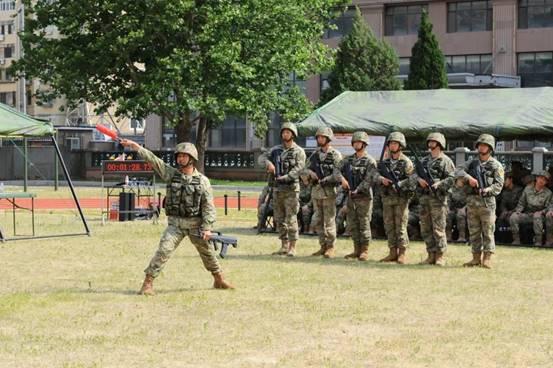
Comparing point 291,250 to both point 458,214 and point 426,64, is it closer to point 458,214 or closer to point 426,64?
point 458,214

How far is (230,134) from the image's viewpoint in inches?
2347

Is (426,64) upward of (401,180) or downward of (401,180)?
upward

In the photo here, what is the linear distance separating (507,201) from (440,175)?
4.51 meters

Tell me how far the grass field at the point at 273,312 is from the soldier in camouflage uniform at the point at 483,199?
414mm

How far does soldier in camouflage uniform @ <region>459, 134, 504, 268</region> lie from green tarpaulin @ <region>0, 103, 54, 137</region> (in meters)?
8.07

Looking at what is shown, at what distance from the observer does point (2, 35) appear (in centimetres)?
9812

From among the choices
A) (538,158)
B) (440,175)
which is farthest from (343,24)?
(440,175)

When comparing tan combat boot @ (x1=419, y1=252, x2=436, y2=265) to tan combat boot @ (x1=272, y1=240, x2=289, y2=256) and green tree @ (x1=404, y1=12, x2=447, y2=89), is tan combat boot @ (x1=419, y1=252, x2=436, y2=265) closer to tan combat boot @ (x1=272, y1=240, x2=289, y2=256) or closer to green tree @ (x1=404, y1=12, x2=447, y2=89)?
tan combat boot @ (x1=272, y1=240, x2=289, y2=256)

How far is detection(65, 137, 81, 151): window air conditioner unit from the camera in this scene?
2257 inches

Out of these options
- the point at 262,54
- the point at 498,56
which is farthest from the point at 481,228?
the point at 498,56

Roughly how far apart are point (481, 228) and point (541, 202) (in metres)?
3.78

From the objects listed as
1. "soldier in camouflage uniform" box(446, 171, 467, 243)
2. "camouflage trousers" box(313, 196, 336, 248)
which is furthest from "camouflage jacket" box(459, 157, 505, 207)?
"soldier in camouflage uniform" box(446, 171, 467, 243)

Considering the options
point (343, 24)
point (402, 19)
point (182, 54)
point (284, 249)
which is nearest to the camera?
point (284, 249)

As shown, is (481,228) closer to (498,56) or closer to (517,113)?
(517,113)
